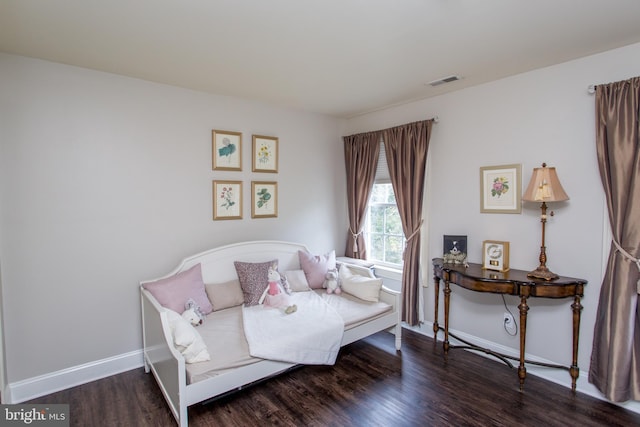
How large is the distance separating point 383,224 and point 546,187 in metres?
1.94

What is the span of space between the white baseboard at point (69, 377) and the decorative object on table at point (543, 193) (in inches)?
134

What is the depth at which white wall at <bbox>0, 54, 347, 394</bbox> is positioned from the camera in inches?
95.6

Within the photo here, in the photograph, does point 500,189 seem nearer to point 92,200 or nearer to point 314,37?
point 314,37

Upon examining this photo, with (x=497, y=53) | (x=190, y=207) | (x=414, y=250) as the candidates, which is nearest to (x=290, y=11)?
(x=497, y=53)

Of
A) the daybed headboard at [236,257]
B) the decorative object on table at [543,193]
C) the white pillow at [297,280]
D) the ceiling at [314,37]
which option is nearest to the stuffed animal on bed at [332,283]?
the white pillow at [297,280]

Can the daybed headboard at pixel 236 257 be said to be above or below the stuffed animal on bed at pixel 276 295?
above

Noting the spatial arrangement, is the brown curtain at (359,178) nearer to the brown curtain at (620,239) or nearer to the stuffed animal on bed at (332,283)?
the stuffed animal on bed at (332,283)

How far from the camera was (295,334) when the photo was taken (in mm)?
2543

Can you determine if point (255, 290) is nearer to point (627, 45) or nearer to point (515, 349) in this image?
point (515, 349)

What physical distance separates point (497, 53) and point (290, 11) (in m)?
1.55

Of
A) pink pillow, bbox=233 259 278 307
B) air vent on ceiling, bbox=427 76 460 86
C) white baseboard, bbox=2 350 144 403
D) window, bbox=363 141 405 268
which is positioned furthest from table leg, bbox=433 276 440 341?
white baseboard, bbox=2 350 144 403

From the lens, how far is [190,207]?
3.19m

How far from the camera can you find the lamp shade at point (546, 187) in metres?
2.45

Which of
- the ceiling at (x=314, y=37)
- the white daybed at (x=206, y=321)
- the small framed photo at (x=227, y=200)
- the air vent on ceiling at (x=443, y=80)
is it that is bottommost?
the white daybed at (x=206, y=321)
